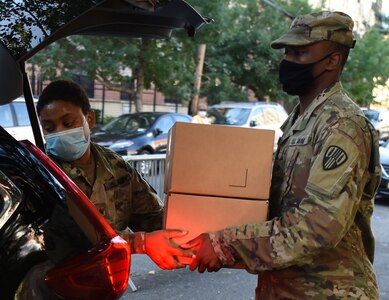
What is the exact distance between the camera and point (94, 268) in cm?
151

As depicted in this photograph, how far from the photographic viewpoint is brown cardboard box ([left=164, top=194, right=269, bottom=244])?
1.80 m

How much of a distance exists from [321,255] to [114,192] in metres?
1.10

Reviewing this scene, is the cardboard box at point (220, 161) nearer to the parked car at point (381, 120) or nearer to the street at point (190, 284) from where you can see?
the street at point (190, 284)

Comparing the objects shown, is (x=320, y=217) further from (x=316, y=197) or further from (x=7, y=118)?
(x=7, y=118)

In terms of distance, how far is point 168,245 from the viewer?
1.81 metres

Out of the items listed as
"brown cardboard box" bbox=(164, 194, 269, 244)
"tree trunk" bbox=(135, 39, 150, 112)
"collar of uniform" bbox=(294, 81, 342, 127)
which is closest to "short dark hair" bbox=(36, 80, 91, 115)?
"brown cardboard box" bbox=(164, 194, 269, 244)

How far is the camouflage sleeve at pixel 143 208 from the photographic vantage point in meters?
2.60

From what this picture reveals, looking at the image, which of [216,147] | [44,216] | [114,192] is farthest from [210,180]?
[114,192]

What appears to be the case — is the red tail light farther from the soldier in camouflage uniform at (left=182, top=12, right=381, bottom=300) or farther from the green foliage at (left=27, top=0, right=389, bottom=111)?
the green foliage at (left=27, top=0, right=389, bottom=111)

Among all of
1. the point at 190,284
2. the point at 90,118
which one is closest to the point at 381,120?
the point at 190,284

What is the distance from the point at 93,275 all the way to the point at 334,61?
119 centimetres

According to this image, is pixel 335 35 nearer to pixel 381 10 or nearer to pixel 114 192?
pixel 114 192

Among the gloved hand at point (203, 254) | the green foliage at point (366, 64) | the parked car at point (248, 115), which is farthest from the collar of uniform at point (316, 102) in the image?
the green foliage at point (366, 64)

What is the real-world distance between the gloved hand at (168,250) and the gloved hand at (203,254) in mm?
27
